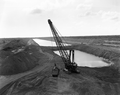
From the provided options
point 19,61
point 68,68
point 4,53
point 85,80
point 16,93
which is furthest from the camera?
point 4,53

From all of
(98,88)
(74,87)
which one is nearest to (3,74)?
(74,87)

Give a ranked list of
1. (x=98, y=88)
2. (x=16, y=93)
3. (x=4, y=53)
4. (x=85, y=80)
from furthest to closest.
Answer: (x=4, y=53) < (x=85, y=80) < (x=98, y=88) < (x=16, y=93)

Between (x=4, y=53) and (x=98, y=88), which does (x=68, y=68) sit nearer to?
(x=98, y=88)

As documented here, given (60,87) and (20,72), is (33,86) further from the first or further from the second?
(20,72)

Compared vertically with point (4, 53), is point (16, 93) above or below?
below

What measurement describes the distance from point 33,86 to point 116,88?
12709 millimetres

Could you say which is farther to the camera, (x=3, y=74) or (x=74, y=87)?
(x=3, y=74)

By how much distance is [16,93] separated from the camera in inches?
515

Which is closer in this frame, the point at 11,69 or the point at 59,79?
the point at 59,79

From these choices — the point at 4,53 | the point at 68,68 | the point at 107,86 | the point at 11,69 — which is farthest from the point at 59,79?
the point at 4,53

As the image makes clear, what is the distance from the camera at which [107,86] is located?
1478 centimetres

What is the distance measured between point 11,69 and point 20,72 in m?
2.08

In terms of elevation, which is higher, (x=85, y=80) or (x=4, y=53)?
(x=4, y=53)

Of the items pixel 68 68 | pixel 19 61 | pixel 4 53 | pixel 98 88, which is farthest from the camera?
pixel 4 53
